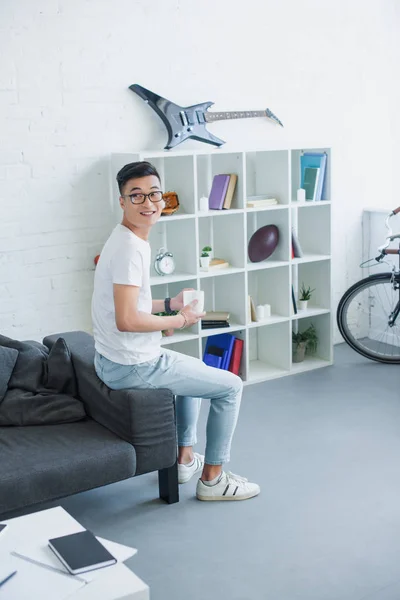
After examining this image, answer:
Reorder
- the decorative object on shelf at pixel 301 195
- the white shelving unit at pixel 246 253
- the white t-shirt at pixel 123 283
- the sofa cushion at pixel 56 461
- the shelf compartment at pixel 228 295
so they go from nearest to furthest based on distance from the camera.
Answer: the sofa cushion at pixel 56 461, the white t-shirt at pixel 123 283, the white shelving unit at pixel 246 253, the shelf compartment at pixel 228 295, the decorative object on shelf at pixel 301 195

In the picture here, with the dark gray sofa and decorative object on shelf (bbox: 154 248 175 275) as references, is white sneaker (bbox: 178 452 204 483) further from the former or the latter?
decorative object on shelf (bbox: 154 248 175 275)

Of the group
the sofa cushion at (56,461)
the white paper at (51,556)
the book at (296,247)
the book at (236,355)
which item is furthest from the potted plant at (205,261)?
the white paper at (51,556)

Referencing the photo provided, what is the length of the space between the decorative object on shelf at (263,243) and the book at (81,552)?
304 centimetres

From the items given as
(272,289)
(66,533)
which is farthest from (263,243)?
(66,533)

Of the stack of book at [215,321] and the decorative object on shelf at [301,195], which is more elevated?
the decorative object on shelf at [301,195]

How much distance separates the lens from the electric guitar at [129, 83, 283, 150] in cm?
479

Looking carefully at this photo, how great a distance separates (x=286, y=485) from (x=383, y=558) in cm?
72

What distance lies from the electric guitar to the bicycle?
1308mm

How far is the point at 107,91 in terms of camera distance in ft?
15.4

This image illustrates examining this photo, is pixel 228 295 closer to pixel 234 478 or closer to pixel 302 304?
pixel 302 304

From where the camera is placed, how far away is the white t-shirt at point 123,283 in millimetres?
3264

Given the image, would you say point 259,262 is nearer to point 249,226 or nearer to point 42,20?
point 249,226

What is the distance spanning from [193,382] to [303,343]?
2.14 metres

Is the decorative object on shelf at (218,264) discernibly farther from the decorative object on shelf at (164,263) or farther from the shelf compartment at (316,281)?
the shelf compartment at (316,281)
